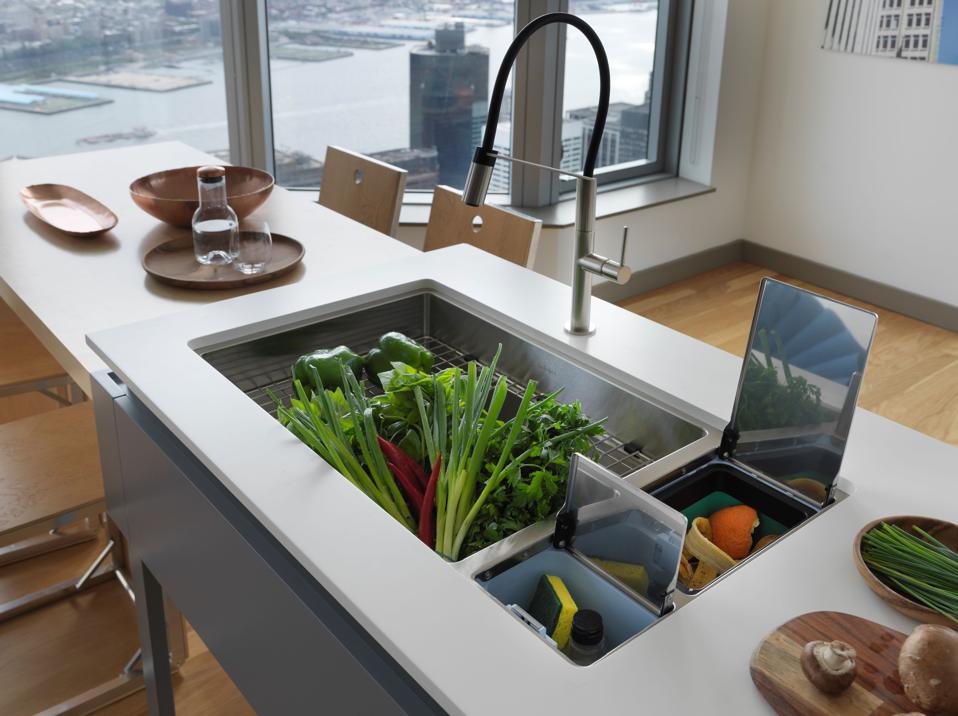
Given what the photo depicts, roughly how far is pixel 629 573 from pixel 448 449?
34 centimetres

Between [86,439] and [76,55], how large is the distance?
73.5 inches

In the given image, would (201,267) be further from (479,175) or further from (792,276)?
(792,276)

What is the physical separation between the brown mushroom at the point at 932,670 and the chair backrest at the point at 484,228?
1.44 meters

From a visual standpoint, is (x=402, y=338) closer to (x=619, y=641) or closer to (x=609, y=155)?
(x=619, y=641)

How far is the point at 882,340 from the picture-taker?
3742 mm

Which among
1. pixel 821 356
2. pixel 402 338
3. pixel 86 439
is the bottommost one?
pixel 86 439

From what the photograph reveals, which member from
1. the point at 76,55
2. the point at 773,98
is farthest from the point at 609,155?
the point at 76,55

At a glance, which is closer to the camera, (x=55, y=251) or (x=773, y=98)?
(x=55, y=251)

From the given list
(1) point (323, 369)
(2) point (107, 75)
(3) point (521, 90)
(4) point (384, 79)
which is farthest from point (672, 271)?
(1) point (323, 369)

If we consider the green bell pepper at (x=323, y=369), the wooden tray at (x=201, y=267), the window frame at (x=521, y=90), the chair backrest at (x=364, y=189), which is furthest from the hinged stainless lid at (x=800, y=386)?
the window frame at (x=521, y=90)

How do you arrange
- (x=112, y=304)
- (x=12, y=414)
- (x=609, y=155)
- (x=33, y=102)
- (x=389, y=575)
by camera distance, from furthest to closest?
(x=609, y=155)
(x=33, y=102)
(x=12, y=414)
(x=112, y=304)
(x=389, y=575)

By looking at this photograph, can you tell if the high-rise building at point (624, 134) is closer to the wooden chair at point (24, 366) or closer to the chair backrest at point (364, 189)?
the chair backrest at point (364, 189)

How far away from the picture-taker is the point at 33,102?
3.24 metres

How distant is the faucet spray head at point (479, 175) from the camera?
135 centimetres
